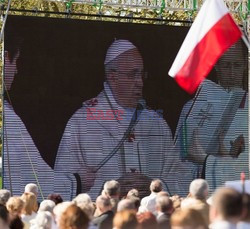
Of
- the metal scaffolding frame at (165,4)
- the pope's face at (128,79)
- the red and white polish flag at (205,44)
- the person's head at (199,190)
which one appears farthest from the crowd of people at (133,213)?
the metal scaffolding frame at (165,4)

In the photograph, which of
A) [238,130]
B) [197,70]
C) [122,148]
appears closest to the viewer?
[197,70]

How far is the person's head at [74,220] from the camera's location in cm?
620

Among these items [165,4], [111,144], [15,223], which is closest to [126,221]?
[15,223]

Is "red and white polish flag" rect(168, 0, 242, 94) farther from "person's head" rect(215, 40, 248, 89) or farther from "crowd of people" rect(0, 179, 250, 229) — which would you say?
"person's head" rect(215, 40, 248, 89)

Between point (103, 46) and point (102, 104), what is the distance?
3.69ft

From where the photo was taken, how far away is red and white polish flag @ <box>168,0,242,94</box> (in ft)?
30.1

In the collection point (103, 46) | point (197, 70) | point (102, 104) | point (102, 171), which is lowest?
point (102, 171)

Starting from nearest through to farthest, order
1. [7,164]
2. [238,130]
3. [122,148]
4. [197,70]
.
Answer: [197,70] → [7,164] → [122,148] → [238,130]

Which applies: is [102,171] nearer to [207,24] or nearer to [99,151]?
[99,151]

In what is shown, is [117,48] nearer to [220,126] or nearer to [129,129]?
[129,129]

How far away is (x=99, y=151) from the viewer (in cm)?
1639

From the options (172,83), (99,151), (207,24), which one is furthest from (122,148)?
(207,24)

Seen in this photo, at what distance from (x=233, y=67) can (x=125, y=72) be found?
2.55 m

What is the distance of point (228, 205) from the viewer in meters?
5.31
